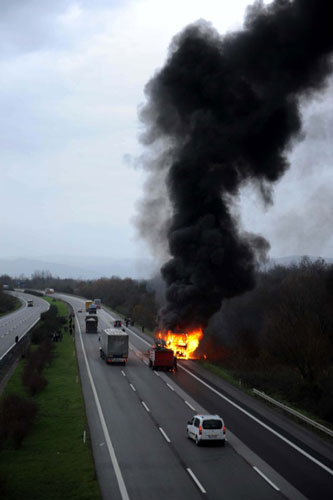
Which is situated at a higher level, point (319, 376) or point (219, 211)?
point (219, 211)

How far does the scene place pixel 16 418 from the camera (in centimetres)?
2764

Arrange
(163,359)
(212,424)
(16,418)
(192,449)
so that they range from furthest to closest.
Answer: (163,359), (16,418), (212,424), (192,449)

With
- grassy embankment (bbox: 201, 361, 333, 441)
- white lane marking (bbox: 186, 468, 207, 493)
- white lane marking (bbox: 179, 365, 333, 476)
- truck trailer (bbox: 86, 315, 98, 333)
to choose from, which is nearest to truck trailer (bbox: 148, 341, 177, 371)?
grassy embankment (bbox: 201, 361, 333, 441)

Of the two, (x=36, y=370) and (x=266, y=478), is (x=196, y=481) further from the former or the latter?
(x=36, y=370)

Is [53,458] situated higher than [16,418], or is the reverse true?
[16,418]

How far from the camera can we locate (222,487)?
66.0 ft

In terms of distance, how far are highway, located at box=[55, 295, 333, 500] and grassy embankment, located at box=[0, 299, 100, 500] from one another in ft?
2.31


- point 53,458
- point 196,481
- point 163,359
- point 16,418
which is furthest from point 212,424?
point 163,359

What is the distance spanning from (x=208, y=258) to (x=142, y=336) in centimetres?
3044

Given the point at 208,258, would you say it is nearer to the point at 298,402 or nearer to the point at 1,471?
the point at 298,402

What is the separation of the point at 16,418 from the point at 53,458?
4652mm


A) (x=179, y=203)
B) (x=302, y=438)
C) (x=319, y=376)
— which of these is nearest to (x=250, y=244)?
(x=179, y=203)

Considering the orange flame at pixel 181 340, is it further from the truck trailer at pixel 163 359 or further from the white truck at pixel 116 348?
the white truck at pixel 116 348

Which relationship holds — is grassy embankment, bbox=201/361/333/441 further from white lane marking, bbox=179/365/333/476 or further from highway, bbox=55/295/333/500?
white lane marking, bbox=179/365/333/476
